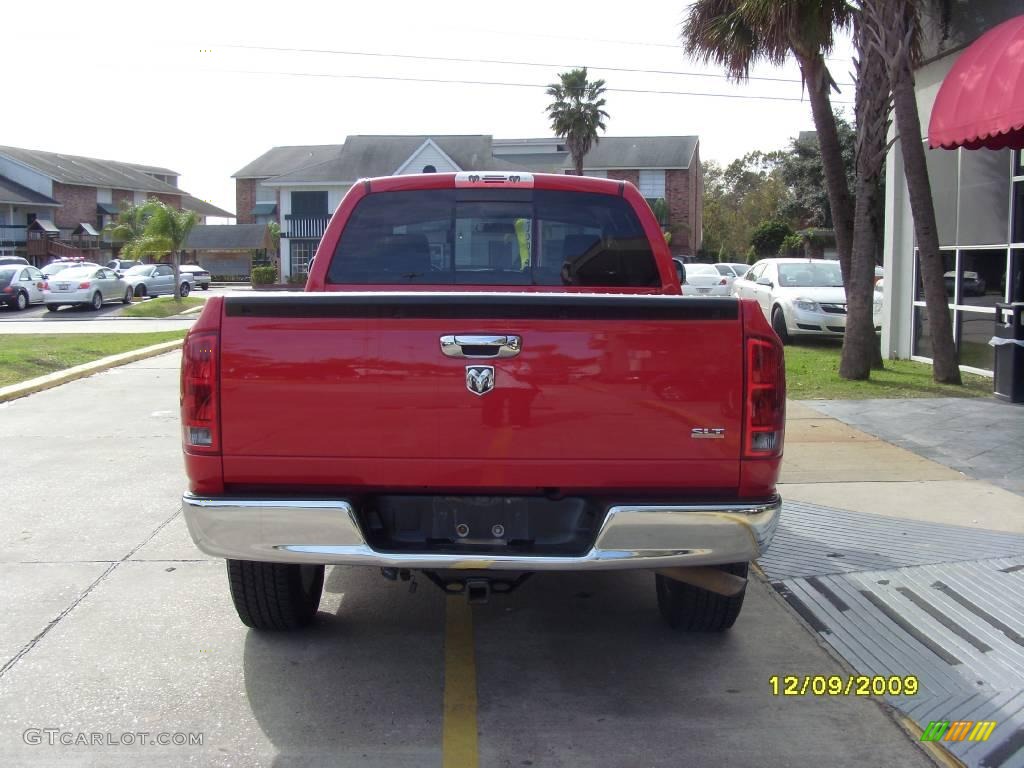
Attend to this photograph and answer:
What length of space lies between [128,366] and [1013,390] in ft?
38.5

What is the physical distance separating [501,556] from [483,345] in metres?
0.78

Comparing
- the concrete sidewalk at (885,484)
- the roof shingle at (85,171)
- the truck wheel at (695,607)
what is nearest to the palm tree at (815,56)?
the concrete sidewalk at (885,484)

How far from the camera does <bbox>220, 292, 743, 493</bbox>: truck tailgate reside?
377cm

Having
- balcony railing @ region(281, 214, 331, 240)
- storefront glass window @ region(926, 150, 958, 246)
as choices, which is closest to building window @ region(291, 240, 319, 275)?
balcony railing @ region(281, 214, 331, 240)

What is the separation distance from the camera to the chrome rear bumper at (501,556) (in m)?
3.77

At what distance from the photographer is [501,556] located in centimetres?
384

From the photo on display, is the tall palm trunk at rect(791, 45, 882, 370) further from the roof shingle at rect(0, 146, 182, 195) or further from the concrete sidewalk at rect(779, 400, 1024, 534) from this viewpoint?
the roof shingle at rect(0, 146, 182, 195)

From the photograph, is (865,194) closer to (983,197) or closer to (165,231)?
(983,197)

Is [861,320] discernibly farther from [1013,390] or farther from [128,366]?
[128,366]

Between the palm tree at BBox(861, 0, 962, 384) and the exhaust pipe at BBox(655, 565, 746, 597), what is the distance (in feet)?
29.8

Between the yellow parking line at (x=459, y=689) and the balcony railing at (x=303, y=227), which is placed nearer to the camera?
the yellow parking line at (x=459, y=689)

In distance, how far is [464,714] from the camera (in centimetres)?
409

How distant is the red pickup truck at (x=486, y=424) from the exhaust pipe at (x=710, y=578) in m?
0.38
